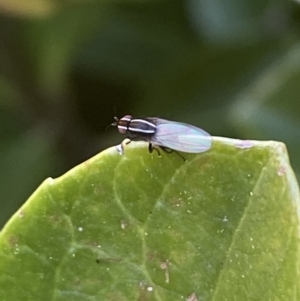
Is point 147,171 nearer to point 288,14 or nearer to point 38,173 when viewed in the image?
point 38,173

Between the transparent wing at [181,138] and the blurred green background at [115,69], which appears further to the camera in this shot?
the blurred green background at [115,69]

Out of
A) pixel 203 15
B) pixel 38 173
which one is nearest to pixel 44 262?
pixel 38 173

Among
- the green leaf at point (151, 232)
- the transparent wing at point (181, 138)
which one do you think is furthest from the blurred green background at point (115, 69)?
the green leaf at point (151, 232)

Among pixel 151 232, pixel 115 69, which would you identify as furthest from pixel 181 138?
pixel 115 69

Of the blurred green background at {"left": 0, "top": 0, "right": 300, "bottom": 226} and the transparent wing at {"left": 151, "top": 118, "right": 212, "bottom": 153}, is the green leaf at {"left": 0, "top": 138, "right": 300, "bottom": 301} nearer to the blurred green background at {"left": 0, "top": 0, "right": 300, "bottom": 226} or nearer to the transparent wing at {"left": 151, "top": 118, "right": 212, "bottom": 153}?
the transparent wing at {"left": 151, "top": 118, "right": 212, "bottom": 153}

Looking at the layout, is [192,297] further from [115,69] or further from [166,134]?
[115,69]

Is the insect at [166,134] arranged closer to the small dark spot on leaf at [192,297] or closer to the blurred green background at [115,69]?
the small dark spot on leaf at [192,297]
